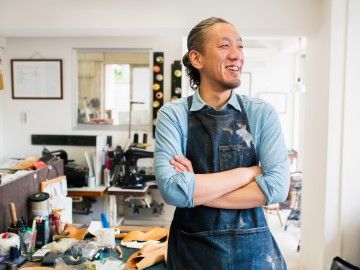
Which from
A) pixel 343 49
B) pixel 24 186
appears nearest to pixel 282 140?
pixel 24 186

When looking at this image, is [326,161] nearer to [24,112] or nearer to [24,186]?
[24,186]

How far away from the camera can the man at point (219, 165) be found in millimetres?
1192

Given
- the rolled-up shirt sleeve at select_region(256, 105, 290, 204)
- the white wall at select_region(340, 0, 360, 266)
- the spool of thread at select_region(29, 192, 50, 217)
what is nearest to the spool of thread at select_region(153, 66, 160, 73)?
the white wall at select_region(340, 0, 360, 266)

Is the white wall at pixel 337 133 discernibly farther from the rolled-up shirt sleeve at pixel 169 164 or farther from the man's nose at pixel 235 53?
the rolled-up shirt sleeve at pixel 169 164

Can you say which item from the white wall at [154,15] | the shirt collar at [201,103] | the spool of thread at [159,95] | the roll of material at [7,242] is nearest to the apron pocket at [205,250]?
the shirt collar at [201,103]

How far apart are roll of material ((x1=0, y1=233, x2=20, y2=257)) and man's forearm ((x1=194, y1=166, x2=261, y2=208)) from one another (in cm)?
Answer: 112

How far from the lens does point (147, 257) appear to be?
1796 millimetres

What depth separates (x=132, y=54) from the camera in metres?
4.29

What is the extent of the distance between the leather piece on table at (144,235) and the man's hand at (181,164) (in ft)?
3.22

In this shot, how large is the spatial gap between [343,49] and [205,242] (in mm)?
2122

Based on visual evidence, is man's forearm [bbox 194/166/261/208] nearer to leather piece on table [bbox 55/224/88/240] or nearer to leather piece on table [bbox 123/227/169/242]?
leather piece on table [bbox 123/227/169/242]

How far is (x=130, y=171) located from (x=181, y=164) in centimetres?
262

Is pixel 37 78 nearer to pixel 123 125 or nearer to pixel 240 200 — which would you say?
pixel 123 125

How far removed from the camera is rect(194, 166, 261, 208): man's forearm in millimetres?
1190
